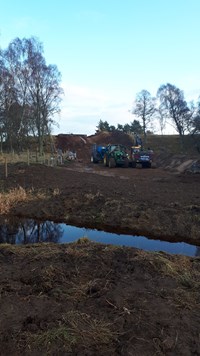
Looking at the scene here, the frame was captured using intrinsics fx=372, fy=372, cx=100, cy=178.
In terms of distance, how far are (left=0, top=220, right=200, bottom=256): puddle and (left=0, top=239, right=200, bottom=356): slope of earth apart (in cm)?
263

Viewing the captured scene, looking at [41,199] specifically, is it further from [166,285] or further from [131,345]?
[131,345]

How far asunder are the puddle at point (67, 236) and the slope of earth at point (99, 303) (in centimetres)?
263

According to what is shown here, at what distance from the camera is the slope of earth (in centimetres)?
373

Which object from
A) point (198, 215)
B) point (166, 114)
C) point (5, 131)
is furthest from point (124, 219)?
point (166, 114)

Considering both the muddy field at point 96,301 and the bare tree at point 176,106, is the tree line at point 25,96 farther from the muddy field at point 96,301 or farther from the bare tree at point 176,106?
the muddy field at point 96,301

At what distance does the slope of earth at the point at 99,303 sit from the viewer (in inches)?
147

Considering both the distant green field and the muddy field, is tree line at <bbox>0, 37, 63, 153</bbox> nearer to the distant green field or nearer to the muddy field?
the distant green field

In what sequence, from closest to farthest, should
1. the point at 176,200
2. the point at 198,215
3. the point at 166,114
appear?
the point at 198,215
the point at 176,200
the point at 166,114

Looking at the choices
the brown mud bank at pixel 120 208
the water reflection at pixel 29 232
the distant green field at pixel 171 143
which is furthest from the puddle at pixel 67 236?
the distant green field at pixel 171 143

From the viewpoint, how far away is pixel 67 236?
10.4 m

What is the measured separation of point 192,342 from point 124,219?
7.30 m

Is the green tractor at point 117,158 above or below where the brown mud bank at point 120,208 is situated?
above

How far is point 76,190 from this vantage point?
47.3 feet

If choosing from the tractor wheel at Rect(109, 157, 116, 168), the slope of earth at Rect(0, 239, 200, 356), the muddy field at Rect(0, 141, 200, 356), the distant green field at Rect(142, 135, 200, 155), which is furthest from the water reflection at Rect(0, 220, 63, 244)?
the distant green field at Rect(142, 135, 200, 155)
